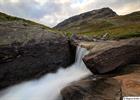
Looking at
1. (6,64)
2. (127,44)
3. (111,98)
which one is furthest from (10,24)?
(111,98)

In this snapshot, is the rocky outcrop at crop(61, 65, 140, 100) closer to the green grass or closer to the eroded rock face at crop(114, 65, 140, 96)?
the eroded rock face at crop(114, 65, 140, 96)

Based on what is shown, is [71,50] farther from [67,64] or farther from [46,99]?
[46,99]

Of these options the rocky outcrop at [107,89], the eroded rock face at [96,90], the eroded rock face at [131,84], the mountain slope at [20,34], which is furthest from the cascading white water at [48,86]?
the eroded rock face at [131,84]

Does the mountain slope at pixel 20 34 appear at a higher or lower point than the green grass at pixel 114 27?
higher

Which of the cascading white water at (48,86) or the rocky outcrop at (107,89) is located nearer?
the rocky outcrop at (107,89)

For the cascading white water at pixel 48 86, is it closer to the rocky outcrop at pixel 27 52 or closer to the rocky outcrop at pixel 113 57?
the rocky outcrop at pixel 27 52

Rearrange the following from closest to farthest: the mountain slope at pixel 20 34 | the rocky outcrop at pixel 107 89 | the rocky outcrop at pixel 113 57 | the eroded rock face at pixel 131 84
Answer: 1. the eroded rock face at pixel 131 84
2. the rocky outcrop at pixel 107 89
3. the rocky outcrop at pixel 113 57
4. the mountain slope at pixel 20 34

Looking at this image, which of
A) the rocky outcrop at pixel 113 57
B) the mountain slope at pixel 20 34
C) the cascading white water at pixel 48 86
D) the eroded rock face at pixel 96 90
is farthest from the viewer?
the mountain slope at pixel 20 34

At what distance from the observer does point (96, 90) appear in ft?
55.8

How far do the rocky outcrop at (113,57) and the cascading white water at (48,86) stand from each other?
15.9 feet

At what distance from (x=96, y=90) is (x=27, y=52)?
590 inches

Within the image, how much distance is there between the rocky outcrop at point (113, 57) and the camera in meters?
20.7

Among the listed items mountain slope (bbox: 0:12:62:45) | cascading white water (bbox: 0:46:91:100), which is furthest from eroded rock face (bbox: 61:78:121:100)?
mountain slope (bbox: 0:12:62:45)

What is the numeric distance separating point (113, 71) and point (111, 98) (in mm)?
6249
